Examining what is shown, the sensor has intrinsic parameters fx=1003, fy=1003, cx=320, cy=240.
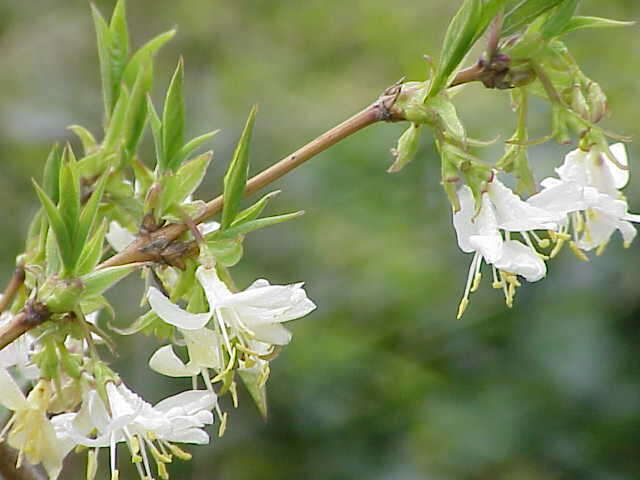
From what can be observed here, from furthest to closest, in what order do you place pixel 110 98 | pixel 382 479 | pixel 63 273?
pixel 382 479 < pixel 110 98 < pixel 63 273

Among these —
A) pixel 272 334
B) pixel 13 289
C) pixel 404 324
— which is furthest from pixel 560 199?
pixel 404 324

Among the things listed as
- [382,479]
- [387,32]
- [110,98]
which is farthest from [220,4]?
[110,98]

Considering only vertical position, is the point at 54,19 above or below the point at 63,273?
below

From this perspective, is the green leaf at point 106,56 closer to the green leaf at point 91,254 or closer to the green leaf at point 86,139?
the green leaf at point 86,139

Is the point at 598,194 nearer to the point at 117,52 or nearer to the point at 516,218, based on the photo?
the point at 516,218

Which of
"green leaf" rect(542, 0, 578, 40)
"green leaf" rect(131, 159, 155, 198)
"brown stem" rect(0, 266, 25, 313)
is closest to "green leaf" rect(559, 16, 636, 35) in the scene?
"green leaf" rect(542, 0, 578, 40)

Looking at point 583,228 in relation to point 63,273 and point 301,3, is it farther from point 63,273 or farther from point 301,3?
point 301,3

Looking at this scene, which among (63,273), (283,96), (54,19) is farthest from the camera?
(54,19)
